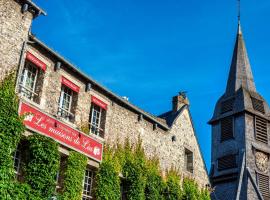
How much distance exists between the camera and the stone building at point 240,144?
30500mm

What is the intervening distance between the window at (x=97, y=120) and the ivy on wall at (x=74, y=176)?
1.72 meters

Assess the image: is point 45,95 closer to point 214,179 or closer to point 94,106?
point 94,106

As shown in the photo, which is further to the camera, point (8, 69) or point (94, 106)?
point (94, 106)

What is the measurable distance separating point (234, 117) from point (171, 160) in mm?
13912

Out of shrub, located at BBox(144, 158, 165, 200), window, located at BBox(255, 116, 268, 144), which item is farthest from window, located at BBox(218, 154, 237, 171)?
shrub, located at BBox(144, 158, 165, 200)

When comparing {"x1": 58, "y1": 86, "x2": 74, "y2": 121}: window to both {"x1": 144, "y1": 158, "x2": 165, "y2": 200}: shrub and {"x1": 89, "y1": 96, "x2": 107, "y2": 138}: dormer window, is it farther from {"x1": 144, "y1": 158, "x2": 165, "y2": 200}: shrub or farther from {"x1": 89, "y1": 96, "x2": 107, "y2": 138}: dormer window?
{"x1": 144, "y1": 158, "x2": 165, "y2": 200}: shrub

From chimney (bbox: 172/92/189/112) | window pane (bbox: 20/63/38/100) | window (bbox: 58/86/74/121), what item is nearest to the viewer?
window pane (bbox: 20/63/38/100)

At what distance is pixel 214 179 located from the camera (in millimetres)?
32594

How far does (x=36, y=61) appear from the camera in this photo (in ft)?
48.6

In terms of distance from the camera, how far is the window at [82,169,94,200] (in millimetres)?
15727

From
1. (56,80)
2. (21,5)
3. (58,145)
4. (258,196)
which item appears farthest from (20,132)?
(258,196)

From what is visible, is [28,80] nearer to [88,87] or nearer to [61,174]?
[88,87]

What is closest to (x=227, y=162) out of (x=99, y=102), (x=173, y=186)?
(x=173, y=186)

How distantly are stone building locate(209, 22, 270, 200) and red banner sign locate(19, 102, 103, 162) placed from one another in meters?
16.3
